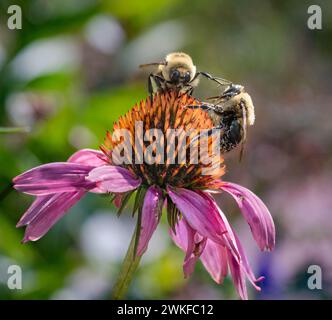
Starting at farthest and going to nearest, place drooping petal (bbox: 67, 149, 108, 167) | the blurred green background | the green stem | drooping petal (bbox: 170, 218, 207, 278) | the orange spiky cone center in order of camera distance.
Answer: the blurred green background < drooping petal (bbox: 67, 149, 108, 167) < the orange spiky cone center < drooping petal (bbox: 170, 218, 207, 278) < the green stem

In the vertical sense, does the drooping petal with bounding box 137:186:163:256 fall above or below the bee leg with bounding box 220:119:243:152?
below

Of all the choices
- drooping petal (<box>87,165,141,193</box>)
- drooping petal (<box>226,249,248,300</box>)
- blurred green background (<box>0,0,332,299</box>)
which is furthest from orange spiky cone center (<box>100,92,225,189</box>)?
blurred green background (<box>0,0,332,299</box>)

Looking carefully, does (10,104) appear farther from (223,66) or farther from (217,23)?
(217,23)

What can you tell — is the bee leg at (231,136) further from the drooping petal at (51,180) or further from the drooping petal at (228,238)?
the drooping petal at (51,180)

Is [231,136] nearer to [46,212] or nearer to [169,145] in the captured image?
[169,145]

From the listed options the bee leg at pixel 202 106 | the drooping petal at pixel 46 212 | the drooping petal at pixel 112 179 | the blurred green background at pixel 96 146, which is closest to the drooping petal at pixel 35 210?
the drooping petal at pixel 46 212

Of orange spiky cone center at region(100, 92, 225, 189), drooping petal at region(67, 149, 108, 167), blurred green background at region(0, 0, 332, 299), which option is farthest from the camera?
blurred green background at region(0, 0, 332, 299)

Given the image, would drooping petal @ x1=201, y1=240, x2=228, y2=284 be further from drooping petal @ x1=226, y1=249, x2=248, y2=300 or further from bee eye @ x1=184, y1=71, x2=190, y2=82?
bee eye @ x1=184, y1=71, x2=190, y2=82
